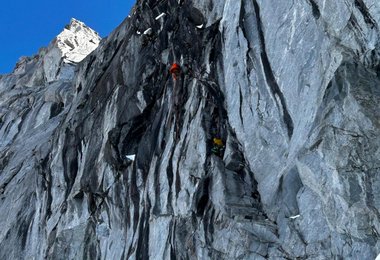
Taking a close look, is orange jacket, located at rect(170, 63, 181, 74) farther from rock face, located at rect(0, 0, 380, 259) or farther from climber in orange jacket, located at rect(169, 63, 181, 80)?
rock face, located at rect(0, 0, 380, 259)

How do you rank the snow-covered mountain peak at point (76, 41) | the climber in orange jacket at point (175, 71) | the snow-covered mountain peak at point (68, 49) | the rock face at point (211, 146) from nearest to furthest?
1. the rock face at point (211, 146)
2. the climber in orange jacket at point (175, 71)
3. the snow-covered mountain peak at point (68, 49)
4. the snow-covered mountain peak at point (76, 41)

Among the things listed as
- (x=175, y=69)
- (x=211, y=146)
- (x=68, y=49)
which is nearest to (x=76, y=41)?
(x=68, y=49)

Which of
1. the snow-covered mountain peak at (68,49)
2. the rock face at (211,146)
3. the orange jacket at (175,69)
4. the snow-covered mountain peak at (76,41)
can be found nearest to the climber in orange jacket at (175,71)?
the orange jacket at (175,69)

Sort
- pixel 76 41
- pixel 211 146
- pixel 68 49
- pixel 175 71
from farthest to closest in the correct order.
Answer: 1. pixel 76 41
2. pixel 68 49
3. pixel 175 71
4. pixel 211 146

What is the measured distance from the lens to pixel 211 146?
960 inches

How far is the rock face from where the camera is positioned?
18094 millimetres

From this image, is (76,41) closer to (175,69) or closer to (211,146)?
(175,69)

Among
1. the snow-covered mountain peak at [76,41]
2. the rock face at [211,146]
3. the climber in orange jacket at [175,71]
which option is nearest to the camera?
the rock face at [211,146]

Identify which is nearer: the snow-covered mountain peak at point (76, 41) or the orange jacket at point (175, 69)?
the orange jacket at point (175, 69)

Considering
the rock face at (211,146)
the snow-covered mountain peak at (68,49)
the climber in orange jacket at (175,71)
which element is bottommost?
the rock face at (211,146)

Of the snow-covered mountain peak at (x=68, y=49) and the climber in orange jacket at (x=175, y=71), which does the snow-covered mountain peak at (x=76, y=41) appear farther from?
the climber in orange jacket at (x=175, y=71)

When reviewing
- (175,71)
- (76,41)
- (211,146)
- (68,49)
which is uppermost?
(76,41)

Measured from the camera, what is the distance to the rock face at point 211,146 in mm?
18094

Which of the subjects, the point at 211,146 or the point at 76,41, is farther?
the point at 76,41
